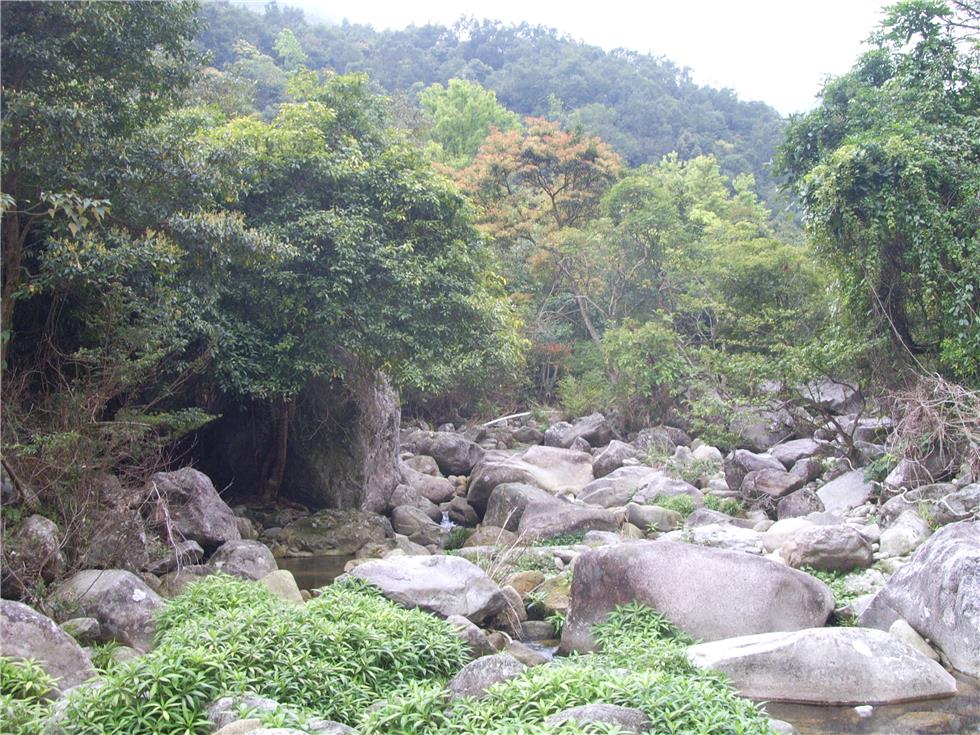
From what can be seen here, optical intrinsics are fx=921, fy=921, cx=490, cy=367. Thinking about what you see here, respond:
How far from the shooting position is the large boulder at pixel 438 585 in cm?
935

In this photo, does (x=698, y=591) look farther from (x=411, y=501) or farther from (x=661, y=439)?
(x=661, y=439)

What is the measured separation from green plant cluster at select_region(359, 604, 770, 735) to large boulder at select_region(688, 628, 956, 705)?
Answer: 1.28m

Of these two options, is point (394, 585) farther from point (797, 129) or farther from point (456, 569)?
point (797, 129)

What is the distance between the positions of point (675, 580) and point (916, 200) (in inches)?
355

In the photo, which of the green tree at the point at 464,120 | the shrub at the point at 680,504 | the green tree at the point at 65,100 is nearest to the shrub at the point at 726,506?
the shrub at the point at 680,504

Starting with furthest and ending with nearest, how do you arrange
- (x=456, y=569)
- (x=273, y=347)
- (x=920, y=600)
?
(x=273, y=347)
(x=456, y=569)
(x=920, y=600)

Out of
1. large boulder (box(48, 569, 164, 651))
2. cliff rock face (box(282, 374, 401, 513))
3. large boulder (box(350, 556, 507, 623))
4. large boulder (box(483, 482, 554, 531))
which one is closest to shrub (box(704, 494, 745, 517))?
large boulder (box(483, 482, 554, 531))

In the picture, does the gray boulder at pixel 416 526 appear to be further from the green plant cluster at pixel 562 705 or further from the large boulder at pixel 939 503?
the green plant cluster at pixel 562 705

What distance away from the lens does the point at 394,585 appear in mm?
9438

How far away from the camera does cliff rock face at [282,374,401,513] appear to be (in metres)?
18.5

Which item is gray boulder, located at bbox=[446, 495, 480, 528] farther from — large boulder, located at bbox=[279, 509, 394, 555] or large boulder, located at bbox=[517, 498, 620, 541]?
large boulder, located at bbox=[517, 498, 620, 541]

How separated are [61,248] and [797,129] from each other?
50.2 ft

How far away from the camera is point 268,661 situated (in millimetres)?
6664

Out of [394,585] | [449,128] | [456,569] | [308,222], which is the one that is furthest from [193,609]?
[449,128]
